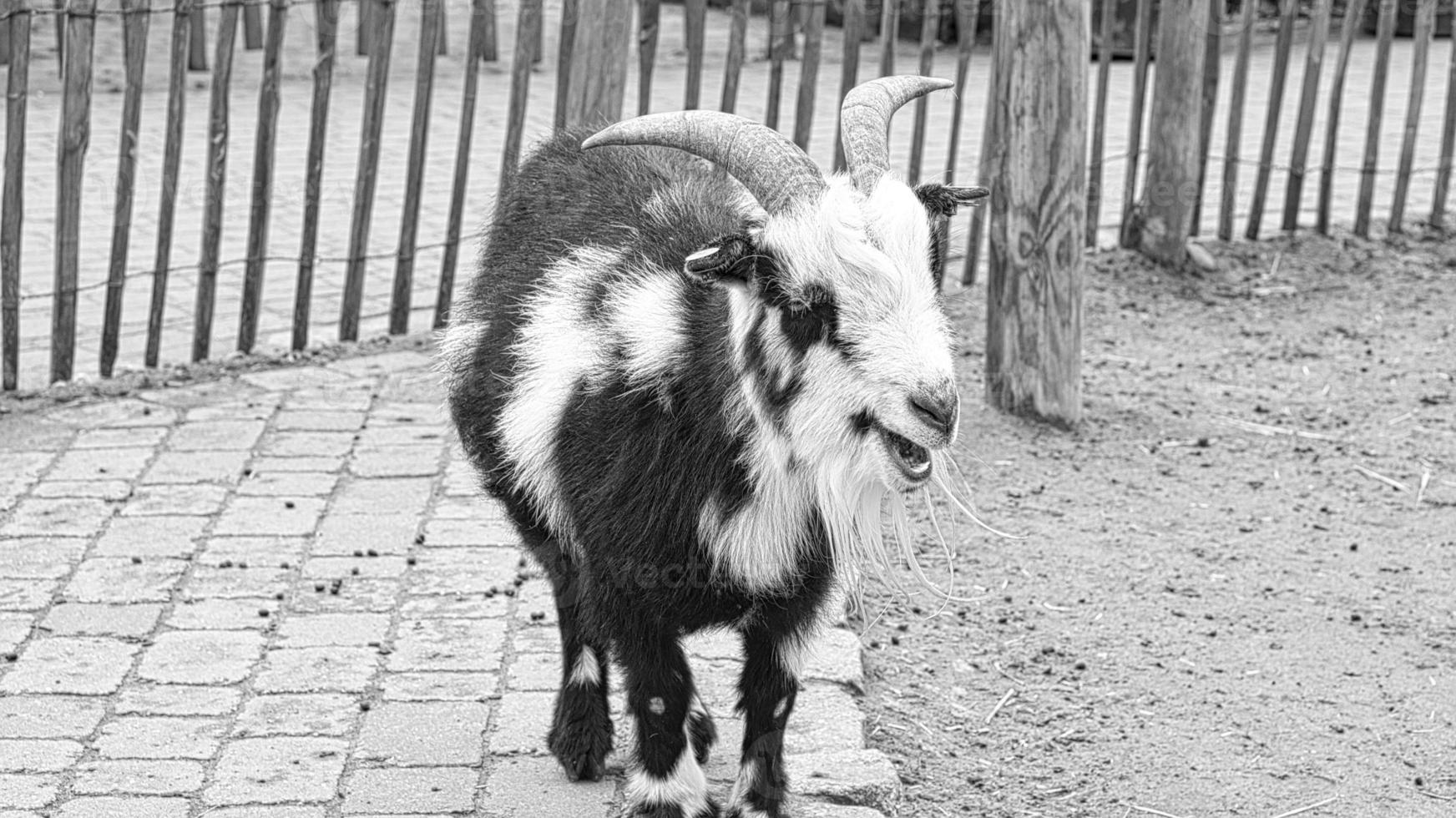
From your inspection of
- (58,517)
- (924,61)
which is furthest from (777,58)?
(58,517)

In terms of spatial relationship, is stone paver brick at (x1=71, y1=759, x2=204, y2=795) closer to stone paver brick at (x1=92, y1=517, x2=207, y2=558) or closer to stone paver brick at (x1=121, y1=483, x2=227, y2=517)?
stone paver brick at (x1=92, y1=517, x2=207, y2=558)

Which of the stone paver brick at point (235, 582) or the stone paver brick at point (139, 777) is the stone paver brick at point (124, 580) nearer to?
the stone paver brick at point (235, 582)

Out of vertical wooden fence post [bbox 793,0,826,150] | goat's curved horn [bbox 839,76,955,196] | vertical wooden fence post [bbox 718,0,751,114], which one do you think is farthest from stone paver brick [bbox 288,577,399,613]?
vertical wooden fence post [bbox 793,0,826,150]

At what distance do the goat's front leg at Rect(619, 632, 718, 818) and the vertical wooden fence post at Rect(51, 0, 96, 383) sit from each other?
12.1 ft

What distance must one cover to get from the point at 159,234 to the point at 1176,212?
4.61 meters

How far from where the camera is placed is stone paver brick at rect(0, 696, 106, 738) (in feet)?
13.2

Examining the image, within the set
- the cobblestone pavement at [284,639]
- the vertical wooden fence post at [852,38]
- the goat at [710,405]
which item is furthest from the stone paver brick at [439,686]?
the vertical wooden fence post at [852,38]

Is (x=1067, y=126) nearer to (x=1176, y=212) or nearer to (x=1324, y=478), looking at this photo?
(x=1324, y=478)

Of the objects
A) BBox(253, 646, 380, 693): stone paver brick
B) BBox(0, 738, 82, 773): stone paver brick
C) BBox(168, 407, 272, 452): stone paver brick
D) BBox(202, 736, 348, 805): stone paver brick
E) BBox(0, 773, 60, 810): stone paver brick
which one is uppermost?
BBox(168, 407, 272, 452): stone paver brick

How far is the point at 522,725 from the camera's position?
4.16m

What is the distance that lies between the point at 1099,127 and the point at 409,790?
514 centimetres

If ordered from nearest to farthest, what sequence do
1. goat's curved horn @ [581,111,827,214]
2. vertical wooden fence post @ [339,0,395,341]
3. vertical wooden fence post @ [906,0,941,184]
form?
1. goat's curved horn @ [581,111,827,214]
2. vertical wooden fence post @ [339,0,395,341]
3. vertical wooden fence post @ [906,0,941,184]

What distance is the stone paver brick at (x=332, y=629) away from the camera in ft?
14.9

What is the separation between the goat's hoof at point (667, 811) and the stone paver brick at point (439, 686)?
72 centimetres
